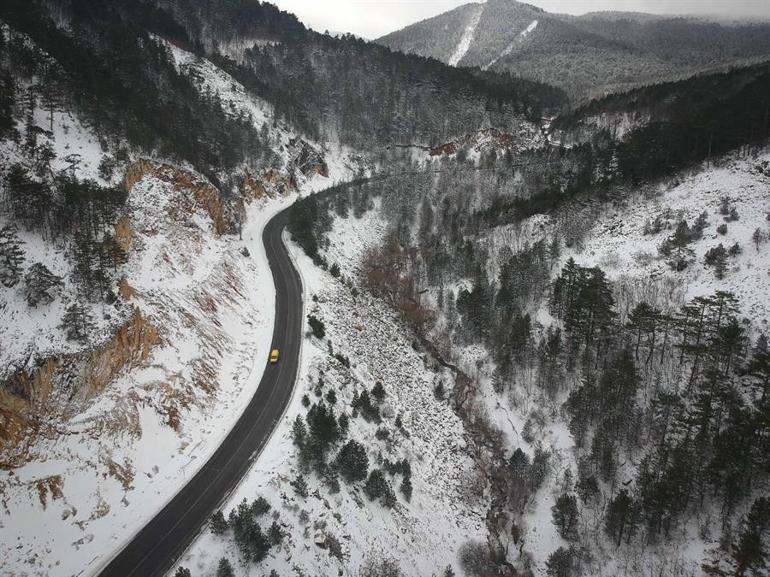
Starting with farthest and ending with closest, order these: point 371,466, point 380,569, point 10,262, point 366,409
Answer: point 366,409
point 371,466
point 10,262
point 380,569

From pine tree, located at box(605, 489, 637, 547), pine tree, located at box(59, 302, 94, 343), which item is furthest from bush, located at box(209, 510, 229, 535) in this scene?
pine tree, located at box(605, 489, 637, 547)

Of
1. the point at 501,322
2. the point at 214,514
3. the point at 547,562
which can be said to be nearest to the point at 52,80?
the point at 214,514

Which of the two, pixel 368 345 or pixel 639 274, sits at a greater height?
pixel 639 274

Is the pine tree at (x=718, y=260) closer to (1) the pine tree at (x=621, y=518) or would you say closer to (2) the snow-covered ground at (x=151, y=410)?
(1) the pine tree at (x=621, y=518)

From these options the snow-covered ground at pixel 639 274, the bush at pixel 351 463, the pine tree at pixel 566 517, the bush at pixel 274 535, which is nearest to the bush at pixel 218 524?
the bush at pixel 274 535

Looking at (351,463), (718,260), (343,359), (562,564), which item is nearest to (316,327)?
(343,359)

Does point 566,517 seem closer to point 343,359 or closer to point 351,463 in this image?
point 351,463
